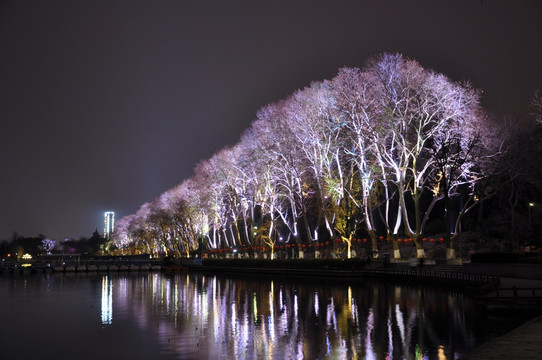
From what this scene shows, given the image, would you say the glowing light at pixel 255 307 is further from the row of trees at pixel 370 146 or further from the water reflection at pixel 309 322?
the row of trees at pixel 370 146

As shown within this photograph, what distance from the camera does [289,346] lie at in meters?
20.7

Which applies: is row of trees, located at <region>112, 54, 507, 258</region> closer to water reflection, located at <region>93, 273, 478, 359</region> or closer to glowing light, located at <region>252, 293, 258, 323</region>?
water reflection, located at <region>93, 273, 478, 359</region>

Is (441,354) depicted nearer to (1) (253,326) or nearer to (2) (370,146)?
(1) (253,326)

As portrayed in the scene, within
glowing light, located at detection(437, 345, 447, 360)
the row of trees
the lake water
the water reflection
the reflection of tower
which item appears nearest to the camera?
glowing light, located at detection(437, 345, 447, 360)

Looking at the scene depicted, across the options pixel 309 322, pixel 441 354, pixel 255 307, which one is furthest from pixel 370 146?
pixel 441 354

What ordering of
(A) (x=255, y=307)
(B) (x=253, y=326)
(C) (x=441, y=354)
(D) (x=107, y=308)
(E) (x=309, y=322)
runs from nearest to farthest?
(C) (x=441, y=354) < (B) (x=253, y=326) < (E) (x=309, y=322) < (A) (x=255, y=307) < (D) (x=107, y=308)

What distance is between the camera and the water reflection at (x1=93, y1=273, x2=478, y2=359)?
19828 mm

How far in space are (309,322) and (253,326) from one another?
9.67 feet

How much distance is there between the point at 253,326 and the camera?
1020 inches

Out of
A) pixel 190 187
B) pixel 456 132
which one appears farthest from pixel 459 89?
pixel 190 187

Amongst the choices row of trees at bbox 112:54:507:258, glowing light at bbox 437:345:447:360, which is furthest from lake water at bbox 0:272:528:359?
row of trees at bbox 112:54:507:258

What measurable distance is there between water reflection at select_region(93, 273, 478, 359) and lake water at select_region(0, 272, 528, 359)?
0.04 m

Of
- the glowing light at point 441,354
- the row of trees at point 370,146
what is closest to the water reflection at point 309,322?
the glowing light at point 441,354

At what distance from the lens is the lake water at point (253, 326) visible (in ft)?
66.0
